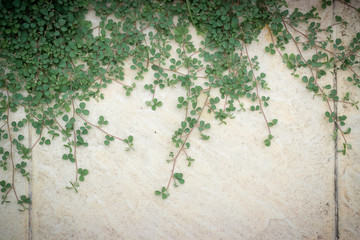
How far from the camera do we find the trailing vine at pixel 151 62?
70.1 inches

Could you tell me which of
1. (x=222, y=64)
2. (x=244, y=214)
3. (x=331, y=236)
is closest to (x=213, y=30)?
(x=222, y=64)

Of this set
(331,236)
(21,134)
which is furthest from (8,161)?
(331,236)

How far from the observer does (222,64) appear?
6.03 feet

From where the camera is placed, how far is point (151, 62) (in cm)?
185

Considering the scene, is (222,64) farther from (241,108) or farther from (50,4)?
(50,4)

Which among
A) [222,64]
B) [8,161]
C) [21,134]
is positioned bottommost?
[8,161]

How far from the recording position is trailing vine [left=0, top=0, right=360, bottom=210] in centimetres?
178

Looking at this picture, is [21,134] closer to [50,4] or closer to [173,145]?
[50,4]

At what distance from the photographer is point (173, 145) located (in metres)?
1.85

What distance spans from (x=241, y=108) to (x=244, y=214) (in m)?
0.62

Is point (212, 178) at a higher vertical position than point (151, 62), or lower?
lower

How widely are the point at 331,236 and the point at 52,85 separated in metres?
1.83

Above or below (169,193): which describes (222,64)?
above

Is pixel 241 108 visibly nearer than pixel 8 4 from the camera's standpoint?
No
